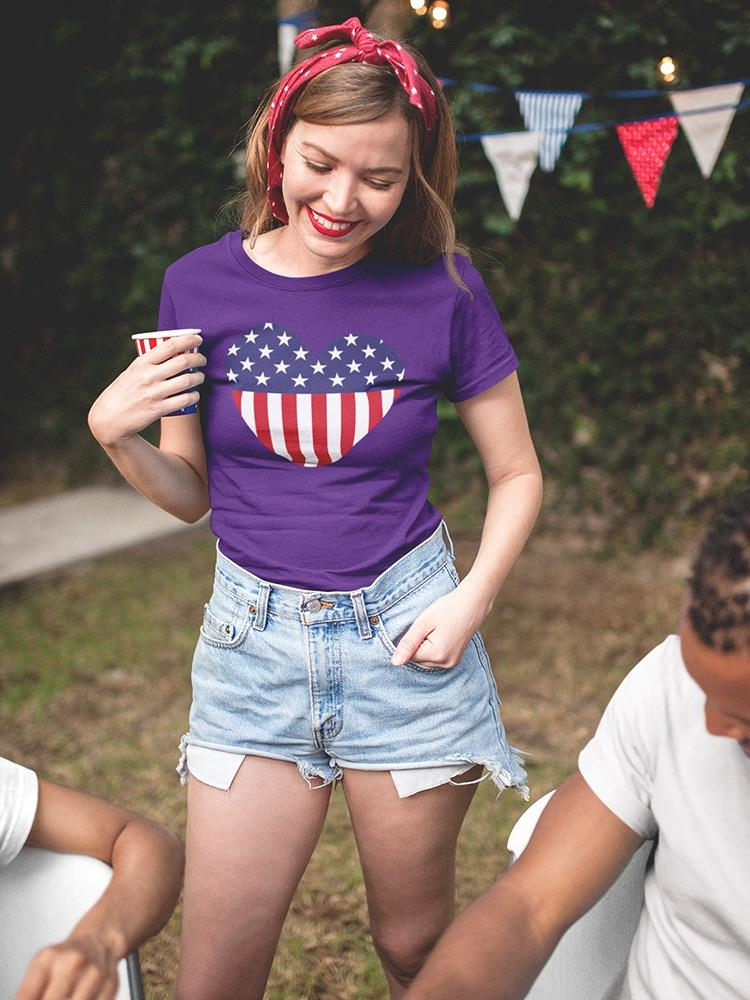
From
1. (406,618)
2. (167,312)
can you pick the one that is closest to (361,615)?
(406,618)

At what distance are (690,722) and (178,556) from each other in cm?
422

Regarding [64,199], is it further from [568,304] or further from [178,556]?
[568,304]

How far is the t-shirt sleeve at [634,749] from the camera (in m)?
1.12

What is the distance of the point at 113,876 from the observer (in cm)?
123

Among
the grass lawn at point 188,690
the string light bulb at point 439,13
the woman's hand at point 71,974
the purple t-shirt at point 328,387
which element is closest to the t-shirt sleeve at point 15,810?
the woman's hand at point 71,974

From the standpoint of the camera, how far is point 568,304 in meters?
4.81

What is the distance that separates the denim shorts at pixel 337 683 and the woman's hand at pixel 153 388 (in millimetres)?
253

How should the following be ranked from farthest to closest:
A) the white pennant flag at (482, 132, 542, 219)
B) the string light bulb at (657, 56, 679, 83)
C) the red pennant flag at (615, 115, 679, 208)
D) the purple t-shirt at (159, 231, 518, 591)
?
the white pennant flag at (482, 132, 542, 219)
the string light bulb at (657, 56, 679, 83)
the red pennant flag at (615, 115, 679, 208)
the purple t-shirt at (159, 231, 518, 591)

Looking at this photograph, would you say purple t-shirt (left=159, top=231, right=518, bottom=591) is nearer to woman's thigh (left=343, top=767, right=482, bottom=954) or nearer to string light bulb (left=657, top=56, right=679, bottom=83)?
woman's thigh (left=343, top=767, right=482, bottom=954)

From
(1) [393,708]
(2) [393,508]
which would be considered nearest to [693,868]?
(1) [393,708]

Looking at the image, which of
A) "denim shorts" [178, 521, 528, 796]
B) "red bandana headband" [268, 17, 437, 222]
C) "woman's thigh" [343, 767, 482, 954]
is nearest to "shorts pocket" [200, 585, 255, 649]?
"denim shorts" [178, 521, 528, 796]

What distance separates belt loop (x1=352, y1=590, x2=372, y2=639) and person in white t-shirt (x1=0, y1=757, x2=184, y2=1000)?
1.20 feet

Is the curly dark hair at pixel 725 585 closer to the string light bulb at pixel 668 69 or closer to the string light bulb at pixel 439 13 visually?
the string light bulb at pixel 668 69

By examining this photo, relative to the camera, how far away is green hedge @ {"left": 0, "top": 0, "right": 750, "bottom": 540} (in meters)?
4.40
